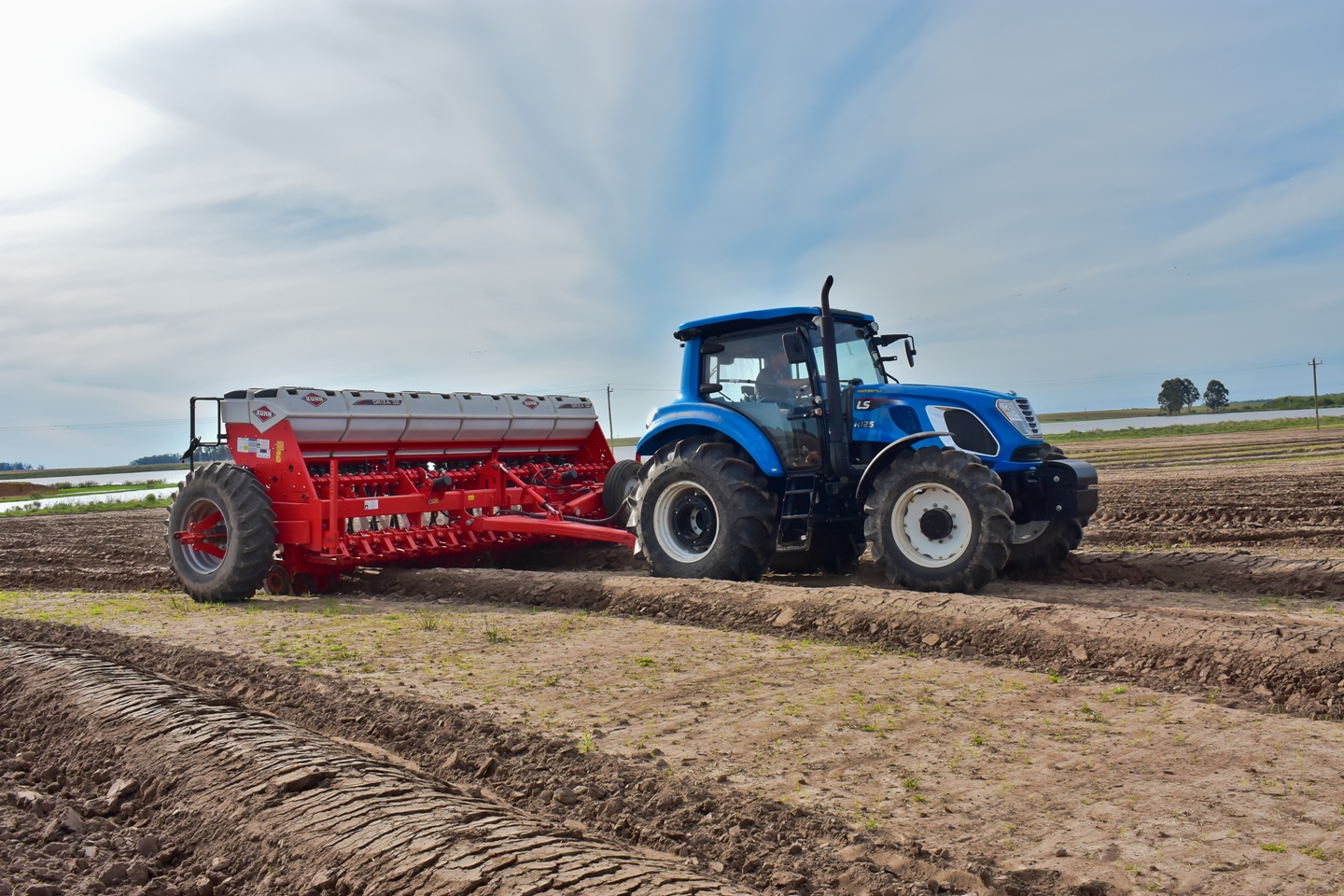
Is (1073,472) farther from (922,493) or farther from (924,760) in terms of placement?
(924,760)

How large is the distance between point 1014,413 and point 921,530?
1270 millimetres

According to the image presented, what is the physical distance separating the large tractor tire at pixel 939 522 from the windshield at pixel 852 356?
1071 mm

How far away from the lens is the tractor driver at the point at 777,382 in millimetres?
8469

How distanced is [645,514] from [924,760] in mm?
5090

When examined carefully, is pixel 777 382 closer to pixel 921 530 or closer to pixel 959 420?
pixel 959 420

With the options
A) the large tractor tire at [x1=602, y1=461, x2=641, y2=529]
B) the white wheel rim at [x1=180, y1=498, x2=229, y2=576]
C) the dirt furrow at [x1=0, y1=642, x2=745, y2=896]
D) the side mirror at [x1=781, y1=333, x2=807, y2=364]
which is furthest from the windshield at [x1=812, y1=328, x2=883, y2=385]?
the white wheel rim at [x1=180, y1=498, x2=229, y2=576]

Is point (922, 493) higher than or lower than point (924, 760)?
higher

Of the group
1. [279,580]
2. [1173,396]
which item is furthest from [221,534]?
[1173,396]

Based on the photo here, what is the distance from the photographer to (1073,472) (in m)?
7.86

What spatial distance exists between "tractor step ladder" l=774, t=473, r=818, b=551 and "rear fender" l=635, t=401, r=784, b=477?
165mm

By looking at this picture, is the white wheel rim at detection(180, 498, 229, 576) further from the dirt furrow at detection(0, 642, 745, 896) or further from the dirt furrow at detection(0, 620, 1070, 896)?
the dirt furrow at detection(0, 642, 745, 896)

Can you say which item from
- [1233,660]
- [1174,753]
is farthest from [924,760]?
[1233,660]

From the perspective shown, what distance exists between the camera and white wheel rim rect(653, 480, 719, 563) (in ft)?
28.7

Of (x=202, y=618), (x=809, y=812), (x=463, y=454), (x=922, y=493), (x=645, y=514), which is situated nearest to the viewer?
(x=809, y=812)
